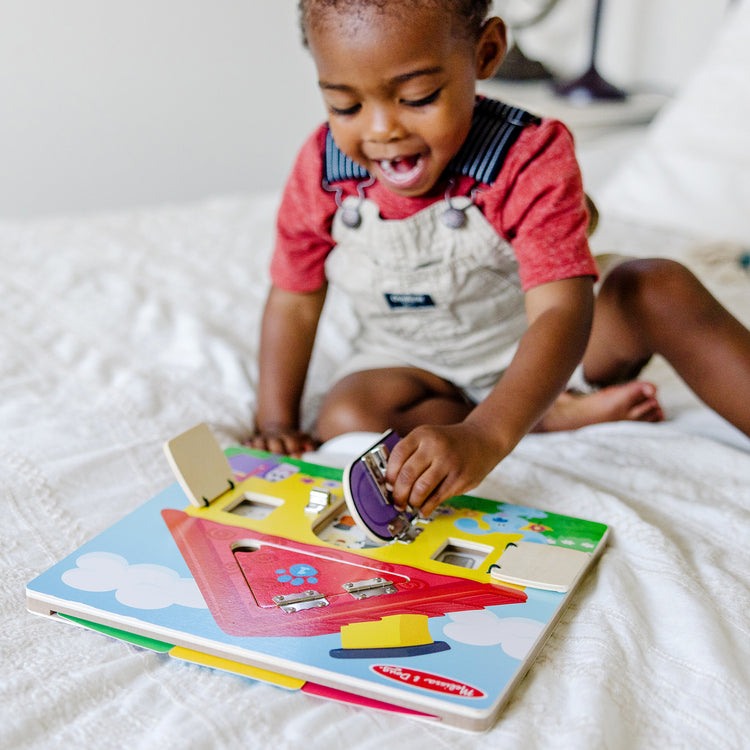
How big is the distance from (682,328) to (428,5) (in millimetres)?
374

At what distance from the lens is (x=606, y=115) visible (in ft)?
6.57

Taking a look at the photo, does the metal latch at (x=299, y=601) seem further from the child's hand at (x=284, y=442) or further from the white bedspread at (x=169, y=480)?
the child's hand at (x=284, y=442)

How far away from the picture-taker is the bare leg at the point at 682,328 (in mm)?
834

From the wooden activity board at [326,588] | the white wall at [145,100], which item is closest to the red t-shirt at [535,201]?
the wooden activity board at [326,588]

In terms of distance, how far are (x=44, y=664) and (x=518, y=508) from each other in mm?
359

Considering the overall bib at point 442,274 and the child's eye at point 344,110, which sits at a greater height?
the child's eye at point 344,110

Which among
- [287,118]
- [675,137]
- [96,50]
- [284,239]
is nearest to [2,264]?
[284,239]

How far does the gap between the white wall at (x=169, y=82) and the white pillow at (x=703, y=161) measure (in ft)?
1.74

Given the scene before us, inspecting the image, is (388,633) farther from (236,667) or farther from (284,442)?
(284,442)

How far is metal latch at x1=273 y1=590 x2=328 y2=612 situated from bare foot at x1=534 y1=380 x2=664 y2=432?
0.40m

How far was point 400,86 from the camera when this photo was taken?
73 cm

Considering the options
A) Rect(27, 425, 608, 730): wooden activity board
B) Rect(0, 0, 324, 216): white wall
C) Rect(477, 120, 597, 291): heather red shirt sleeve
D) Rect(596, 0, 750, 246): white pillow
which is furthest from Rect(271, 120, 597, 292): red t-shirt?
Rect(0, 0, 324, 216): white wall

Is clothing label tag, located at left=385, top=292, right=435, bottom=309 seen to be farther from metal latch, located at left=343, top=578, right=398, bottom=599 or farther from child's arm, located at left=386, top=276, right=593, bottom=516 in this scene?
metal latch, located at left=343, top=578, right=398, bottom=599

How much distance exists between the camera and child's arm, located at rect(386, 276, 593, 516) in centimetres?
64
